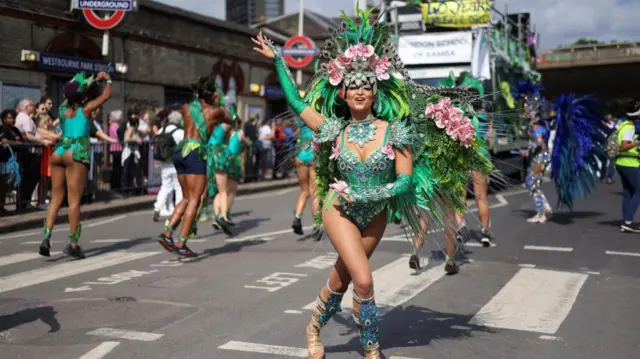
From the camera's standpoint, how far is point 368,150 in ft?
15.5

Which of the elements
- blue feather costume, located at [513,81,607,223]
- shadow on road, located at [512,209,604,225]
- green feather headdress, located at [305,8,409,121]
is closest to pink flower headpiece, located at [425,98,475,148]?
green feather headdress, located at [305,8,409,121]

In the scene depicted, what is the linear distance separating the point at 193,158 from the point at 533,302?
4.17 m

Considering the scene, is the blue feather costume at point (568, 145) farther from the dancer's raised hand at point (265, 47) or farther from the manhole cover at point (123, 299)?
the dancer's raised hand at point (265, 47)

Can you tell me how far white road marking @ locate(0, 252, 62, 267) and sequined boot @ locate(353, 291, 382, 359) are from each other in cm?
549

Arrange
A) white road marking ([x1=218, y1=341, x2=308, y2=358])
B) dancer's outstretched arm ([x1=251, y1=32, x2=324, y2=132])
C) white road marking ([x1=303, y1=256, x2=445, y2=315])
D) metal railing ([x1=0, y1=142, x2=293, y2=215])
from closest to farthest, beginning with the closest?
dancer's outstretched arm ([x1=251, y1=32, x2=324, y2=132]), white road marking ([x1=218, y1=341, x2=308, y2=358]), white road marking ([x1=303, y1=256, x2=445, y2=315]), metal railing ([x1=0, y1=142, x2=293, y2=215])

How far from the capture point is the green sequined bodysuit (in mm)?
4695

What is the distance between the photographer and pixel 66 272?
8.08 m

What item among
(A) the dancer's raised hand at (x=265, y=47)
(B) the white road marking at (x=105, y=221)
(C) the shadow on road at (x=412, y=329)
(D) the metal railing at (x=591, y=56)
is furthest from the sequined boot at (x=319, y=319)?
(D) the metal railing at (x=591, y=56)

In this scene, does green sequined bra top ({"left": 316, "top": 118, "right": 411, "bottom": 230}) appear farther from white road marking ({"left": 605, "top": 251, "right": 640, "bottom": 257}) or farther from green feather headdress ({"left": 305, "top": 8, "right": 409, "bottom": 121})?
white road marking ({"left": 605, "top": 251, "right": 640, "bottom": 257})

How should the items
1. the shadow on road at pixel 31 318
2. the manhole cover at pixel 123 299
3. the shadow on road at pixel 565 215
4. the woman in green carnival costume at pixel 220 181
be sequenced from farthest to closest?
the shadow on road at pixel 565 215
the woman in green carnival costume at pixel 220 181
the manhole cover at pixel 123 299
the shadow on road at pixel 31 318

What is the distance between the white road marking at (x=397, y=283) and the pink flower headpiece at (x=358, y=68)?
2.34 m

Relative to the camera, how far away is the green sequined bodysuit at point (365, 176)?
15.4 feet

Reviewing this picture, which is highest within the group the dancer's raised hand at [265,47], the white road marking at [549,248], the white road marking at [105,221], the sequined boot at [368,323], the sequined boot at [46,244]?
the dancer's raised hand at [265,47]

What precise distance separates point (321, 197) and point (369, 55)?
991 mm
